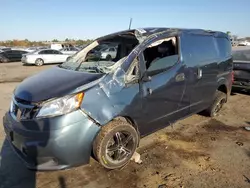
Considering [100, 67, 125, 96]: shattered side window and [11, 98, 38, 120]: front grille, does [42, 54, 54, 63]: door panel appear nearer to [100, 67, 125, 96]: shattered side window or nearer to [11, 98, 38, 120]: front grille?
[11, 98, 38, 120]: front grille

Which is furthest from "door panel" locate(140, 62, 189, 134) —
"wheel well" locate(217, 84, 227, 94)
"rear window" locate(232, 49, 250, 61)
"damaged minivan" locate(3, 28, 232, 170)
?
"rear window" locate(232, 49, 250, 61)

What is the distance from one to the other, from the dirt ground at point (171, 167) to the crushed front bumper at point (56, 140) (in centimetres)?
38

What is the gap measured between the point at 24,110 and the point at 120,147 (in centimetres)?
136

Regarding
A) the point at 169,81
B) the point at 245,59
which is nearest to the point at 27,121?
the point at 169,81

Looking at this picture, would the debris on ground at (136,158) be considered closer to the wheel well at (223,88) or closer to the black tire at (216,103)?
the black tire at (216,103)

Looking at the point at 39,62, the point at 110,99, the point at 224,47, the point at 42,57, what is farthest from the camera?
the point at 42,57

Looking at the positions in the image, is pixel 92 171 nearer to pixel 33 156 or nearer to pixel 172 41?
pixel 33 156

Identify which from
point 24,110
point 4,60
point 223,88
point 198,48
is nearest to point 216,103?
point 223,88

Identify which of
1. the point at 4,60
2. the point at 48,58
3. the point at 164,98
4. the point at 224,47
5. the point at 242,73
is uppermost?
the point at 224,47

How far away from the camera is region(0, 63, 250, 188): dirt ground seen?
3217mm

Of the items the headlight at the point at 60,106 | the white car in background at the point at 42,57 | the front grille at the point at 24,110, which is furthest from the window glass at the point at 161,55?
the white car in background at the point at 42,57

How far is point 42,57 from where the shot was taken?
72.4ft

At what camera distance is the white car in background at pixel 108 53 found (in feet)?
13.7

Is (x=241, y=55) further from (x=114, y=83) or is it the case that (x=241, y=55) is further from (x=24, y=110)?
(x=24, y=110)
